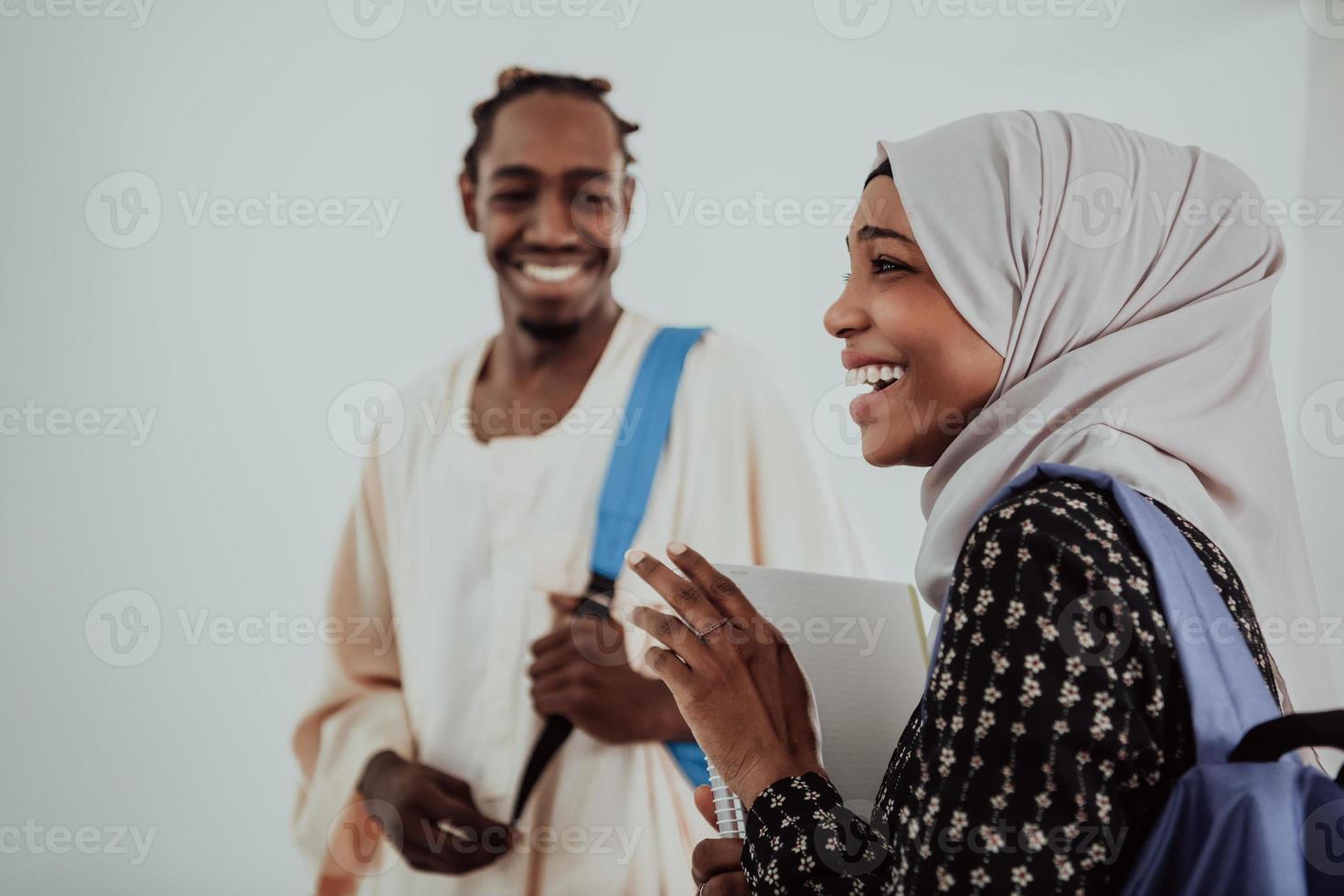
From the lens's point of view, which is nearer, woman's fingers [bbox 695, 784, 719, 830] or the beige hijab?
the beige hijab

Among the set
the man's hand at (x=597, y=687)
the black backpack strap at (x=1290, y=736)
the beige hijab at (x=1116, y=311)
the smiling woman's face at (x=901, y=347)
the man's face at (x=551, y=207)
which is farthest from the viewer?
the man's face at (x=551, y=207)

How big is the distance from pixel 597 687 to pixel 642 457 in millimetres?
406

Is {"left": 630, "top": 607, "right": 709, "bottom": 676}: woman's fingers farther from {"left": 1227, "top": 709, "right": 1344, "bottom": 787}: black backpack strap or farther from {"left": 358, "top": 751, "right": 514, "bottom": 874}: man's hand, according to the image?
{"left": 358, "top": 751, "right": 514, "bottom": 874}: man's hand

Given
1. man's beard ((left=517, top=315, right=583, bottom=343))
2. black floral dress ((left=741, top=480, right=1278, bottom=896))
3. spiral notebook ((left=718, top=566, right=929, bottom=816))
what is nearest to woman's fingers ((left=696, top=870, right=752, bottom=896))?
spiral notebook ((left=718, top=566, right=929, bottom=816))

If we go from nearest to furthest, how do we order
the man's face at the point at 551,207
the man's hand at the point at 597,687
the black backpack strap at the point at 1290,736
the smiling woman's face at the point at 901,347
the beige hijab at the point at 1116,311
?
the black backpack strap at the point at 1290,736 → the beige hijab at the point at 1116,311 → the smiling woman's face at the point at 901,347 → the man's hand at the point at 597,687 → the man's face at the point at 551,207

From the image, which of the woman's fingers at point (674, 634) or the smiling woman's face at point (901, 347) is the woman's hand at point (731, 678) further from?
the smiling woman's face at point (901, 347)

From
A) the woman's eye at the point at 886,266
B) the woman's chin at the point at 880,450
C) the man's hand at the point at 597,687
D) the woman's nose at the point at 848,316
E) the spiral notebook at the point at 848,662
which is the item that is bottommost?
the man's hand at the point at 597,687

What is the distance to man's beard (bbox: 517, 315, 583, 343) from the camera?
204 centimetres

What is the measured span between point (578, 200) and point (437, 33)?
0.44m

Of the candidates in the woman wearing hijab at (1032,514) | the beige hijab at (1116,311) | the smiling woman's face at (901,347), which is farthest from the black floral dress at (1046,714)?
the smiling woman's face at (901,347)

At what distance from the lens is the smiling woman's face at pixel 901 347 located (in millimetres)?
990

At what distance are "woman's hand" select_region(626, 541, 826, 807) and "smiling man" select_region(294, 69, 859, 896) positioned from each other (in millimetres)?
943

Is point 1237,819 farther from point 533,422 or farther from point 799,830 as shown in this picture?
point 533,422

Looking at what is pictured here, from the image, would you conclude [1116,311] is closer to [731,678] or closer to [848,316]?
[848,316]
